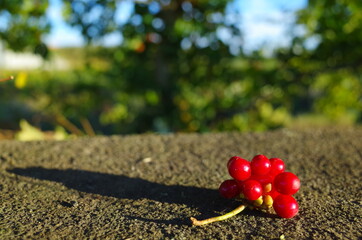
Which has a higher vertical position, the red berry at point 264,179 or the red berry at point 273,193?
the red berry at point 264,179

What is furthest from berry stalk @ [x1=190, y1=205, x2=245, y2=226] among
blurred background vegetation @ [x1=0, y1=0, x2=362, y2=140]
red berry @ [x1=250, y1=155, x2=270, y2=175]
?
blurred background vegetation @ [x1=0, y1=0, x2=362, y2=140]

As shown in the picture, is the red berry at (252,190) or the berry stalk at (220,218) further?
the red berry at (252,190)

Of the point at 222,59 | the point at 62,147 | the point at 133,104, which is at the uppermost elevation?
the point at 222,59

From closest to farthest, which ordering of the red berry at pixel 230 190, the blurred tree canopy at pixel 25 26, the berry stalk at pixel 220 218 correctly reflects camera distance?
the berry stalk at pixel 220 218, the red berry at pixel 230 190, the blurred tree canopy at pixel 25 26

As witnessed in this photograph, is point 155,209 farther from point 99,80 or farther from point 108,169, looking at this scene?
point 99,80

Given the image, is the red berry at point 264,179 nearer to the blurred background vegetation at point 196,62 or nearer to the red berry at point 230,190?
the red berry at point 230,190

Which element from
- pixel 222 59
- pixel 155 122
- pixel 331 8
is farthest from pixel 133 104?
pixel 331 8

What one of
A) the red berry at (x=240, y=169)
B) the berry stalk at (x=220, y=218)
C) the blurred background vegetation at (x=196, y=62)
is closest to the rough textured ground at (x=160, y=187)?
the berry stalk at (x=220, y=218)

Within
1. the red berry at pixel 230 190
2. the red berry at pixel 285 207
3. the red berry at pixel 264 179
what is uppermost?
the red berry at pixel 264 179
